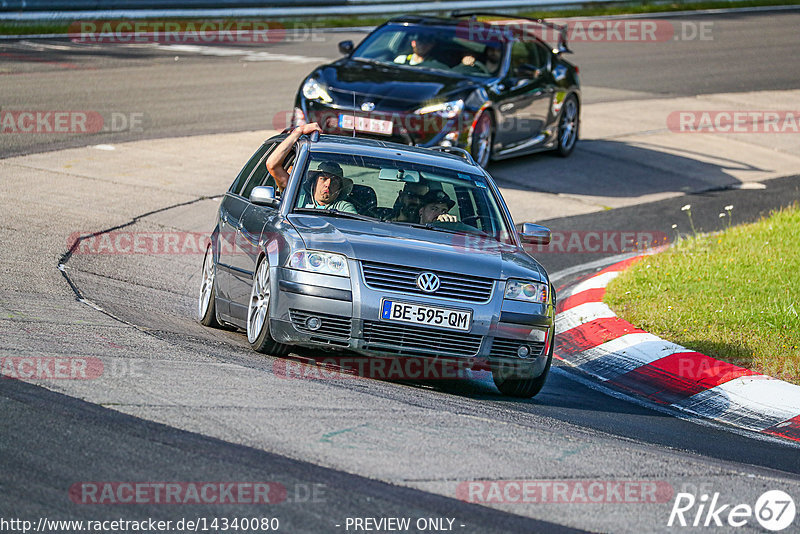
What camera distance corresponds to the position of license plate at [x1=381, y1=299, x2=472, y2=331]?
23.1ft

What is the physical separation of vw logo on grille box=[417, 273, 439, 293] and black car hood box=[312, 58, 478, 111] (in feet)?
23.4

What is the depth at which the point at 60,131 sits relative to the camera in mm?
15938

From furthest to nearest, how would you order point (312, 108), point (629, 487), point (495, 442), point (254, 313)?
point (312, 108), point (254, 313), point (495, 442), point (629, 487)

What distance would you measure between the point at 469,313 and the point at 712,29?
29115 mm

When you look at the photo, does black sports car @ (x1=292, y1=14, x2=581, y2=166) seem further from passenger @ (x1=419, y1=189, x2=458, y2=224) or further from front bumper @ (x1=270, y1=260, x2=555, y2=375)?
front bumper @ (x1=270, y1=260, x2=555, y2=375)

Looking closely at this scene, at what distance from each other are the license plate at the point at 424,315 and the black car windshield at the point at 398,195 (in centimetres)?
102

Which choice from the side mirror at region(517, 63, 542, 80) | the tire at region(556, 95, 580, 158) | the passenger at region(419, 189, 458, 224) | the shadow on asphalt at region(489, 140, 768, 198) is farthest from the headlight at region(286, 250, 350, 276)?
the tire at region(556, 95, 580, 158)

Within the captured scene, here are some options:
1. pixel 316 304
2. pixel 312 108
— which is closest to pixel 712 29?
pixel 312 108

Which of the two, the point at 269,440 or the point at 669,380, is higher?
the point at 269,440

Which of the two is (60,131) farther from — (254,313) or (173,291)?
(254,313)

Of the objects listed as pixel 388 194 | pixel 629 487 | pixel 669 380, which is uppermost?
pixel 388 194

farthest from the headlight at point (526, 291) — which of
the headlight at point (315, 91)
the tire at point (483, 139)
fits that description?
the tire at point (483, 139)

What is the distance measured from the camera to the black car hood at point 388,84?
14125 mm

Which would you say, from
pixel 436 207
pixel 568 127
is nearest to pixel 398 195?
pixel 436 207
